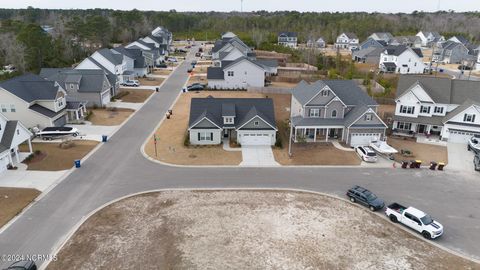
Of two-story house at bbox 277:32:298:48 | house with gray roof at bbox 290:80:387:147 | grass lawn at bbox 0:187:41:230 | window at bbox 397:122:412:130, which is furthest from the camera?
two-story house at bbox 277:32:298:48

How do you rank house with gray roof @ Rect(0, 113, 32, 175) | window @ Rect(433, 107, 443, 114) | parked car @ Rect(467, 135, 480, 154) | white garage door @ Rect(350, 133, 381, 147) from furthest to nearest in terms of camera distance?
window @ Rect(433, 107, 443, 114) < white garage door @ Rect(350, 133, 381, 147) < parked car @ Rect(467, 135, 480, 154) < house with gray roof @ Rect(0, 113, 32, 175)

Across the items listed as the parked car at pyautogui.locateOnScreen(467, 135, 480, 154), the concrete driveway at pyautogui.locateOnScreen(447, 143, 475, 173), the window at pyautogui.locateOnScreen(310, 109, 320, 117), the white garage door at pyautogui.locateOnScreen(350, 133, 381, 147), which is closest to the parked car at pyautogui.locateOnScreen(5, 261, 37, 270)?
the window at pyautogui.locateOnScreen(310, 109, 320, 117)

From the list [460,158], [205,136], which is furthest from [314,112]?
[460,158]

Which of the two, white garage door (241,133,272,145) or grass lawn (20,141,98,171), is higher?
white garage door (241,133,272,145)

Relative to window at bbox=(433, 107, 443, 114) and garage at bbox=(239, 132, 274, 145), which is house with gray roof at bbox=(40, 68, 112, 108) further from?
window at bbox=(433, 107, 443, 114)

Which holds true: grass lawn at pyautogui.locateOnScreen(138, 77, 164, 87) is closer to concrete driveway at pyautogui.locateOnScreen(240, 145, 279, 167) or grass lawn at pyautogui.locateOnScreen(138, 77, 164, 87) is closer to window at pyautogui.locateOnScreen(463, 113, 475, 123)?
concrete driveway at pyautogui.locateOnScreen(240, 145, 279, 167)

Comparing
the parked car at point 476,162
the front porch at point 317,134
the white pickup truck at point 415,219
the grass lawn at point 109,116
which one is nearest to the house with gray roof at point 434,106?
the parked car at point 476,162

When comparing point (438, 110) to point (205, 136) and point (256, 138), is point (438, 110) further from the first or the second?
point (205, 136)

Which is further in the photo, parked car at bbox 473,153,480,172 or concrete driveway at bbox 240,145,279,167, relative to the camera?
concrete driveway at bbox 240,145,279,167

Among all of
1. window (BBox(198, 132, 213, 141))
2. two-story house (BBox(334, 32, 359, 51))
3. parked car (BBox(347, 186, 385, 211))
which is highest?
two-story house (BBox(334, 32, 359, 51))
